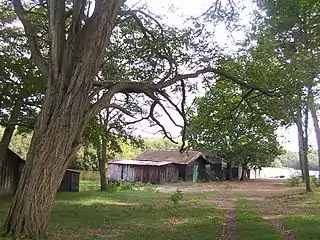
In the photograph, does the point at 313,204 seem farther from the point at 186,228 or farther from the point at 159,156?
the point at 159,156

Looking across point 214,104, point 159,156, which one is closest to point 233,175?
point 159,156

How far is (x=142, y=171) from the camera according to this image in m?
49.6

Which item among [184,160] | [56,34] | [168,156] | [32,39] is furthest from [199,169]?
[56,34]

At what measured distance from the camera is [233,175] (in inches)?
2514

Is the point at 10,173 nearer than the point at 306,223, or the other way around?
the point at 306,223

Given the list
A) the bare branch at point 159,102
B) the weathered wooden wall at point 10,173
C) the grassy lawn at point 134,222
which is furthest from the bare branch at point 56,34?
the weathered wooden wall at point 10,173

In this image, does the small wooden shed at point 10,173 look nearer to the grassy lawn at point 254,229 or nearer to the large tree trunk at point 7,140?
the large tree trunk at point 7,140

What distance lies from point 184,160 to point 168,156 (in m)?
2.21

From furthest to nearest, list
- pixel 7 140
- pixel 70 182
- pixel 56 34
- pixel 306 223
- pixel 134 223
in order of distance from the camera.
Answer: pixel 70 182
pixel 7 140
pixel 134 223
pixel 306 223
pixel 56 34

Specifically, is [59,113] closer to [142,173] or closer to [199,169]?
[142,173]

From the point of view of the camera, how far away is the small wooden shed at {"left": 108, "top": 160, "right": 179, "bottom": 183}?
162 ft

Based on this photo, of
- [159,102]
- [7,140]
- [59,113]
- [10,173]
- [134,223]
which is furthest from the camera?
[10,173]

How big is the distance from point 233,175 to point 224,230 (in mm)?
51973

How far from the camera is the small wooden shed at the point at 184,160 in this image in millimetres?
53000
